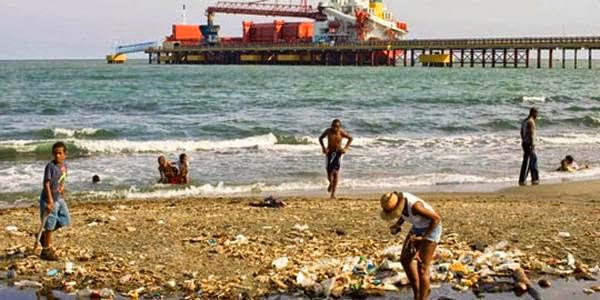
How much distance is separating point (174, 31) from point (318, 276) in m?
110

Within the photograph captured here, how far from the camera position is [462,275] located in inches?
267

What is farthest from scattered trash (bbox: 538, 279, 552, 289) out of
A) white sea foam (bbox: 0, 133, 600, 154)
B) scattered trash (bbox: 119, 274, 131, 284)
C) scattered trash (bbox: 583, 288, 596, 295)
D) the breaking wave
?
the breaking wave

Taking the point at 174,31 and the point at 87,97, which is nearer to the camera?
the point at 87,97

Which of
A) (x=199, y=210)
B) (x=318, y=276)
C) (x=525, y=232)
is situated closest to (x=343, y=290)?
(x=318, y=276)

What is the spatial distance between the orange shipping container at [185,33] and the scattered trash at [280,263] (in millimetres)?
107636

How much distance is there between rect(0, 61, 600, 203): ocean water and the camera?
13.7 meters

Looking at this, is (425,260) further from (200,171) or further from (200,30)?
(200,30)

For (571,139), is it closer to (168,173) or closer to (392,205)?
(168,173)

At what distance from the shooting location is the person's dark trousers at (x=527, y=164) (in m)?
13.4

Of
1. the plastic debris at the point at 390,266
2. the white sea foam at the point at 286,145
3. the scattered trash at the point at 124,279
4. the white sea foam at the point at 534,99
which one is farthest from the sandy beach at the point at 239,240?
the white sea foam at the point at 534,99

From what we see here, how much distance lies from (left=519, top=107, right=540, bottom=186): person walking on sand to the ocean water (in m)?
0.36

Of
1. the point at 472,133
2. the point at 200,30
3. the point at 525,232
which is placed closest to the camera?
the point at 525,232

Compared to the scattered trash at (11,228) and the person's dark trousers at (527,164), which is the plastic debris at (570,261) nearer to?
the scattered trash at (11,228)

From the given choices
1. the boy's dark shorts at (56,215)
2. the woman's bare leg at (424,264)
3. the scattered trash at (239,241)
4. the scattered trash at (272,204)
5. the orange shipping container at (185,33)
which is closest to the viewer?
the woman's bare leg at (424,264)
